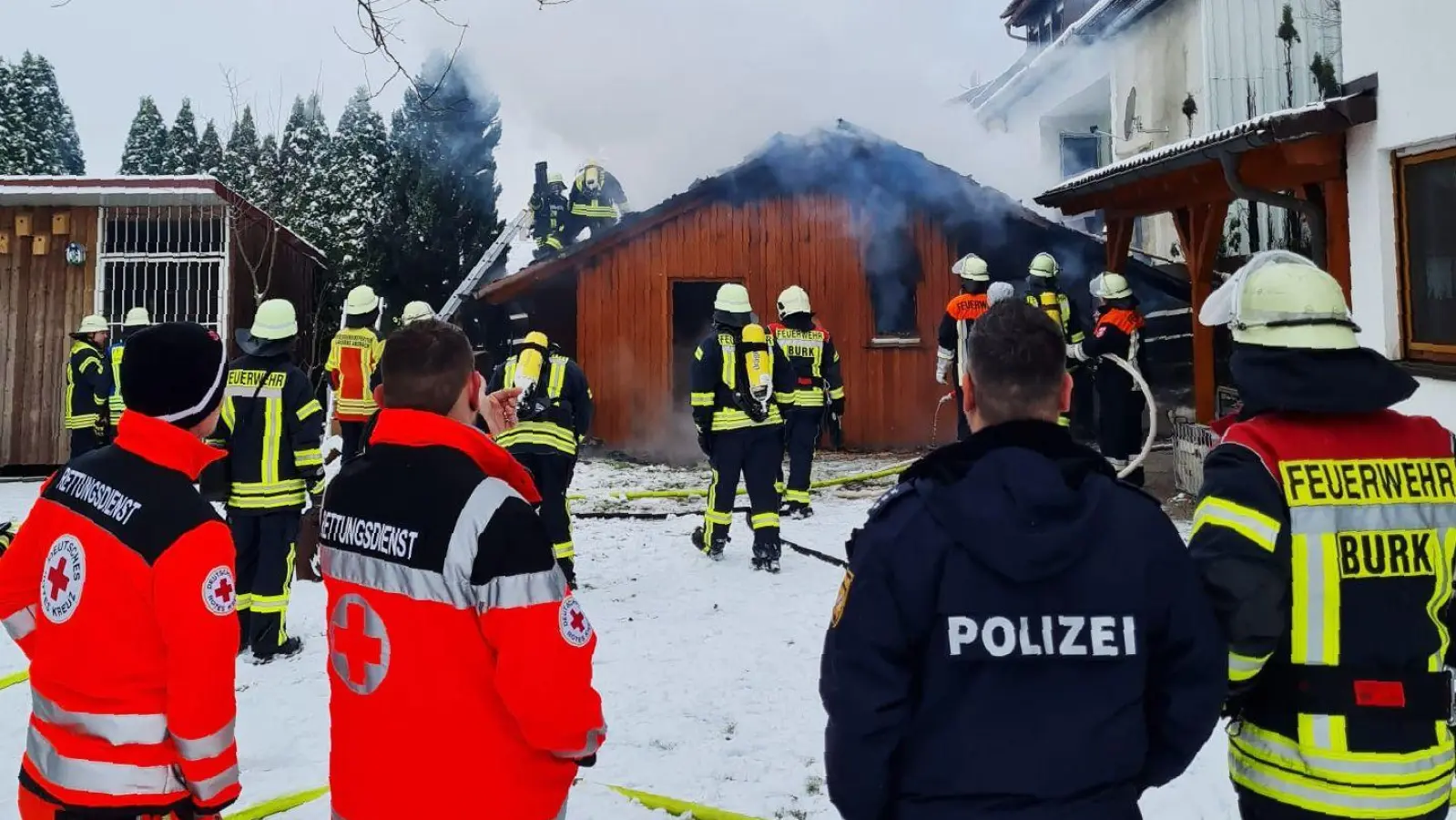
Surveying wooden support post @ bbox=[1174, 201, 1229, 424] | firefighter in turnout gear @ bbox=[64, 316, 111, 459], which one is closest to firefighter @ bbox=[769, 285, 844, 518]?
wooden support post @ bbox=[1174, 201, 1229, 424]

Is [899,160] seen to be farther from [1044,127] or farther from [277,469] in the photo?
[277,469]

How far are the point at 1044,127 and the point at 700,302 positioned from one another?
31.2ft

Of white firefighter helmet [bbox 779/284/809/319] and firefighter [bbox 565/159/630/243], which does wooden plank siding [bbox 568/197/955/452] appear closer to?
firefighter [bbox 565/159/630/243]

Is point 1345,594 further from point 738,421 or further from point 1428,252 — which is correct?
point 1428,252

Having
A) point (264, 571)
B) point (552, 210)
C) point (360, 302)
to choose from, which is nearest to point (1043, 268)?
point (360, 302)

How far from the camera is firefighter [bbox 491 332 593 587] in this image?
6250mm

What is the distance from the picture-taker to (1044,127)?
20047 millimetres

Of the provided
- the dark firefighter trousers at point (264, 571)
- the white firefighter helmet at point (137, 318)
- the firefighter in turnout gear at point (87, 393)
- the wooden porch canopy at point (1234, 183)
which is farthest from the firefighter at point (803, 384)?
the white firefighter helmet at point (137, 318)

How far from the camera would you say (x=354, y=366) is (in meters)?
8.10

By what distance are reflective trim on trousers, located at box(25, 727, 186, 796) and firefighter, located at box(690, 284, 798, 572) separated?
4936 millimetres

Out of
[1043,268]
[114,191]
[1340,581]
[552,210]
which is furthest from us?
[552,210]

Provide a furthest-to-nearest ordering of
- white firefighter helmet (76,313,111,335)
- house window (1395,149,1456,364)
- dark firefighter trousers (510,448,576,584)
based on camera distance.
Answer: white firefighter helmet (76,313,111,335) < dark firefighter trousers (510,448,576,584) < house window (1395,149,1456,364)

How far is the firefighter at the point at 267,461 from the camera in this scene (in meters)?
4.91

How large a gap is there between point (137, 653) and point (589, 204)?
43.7 ft
